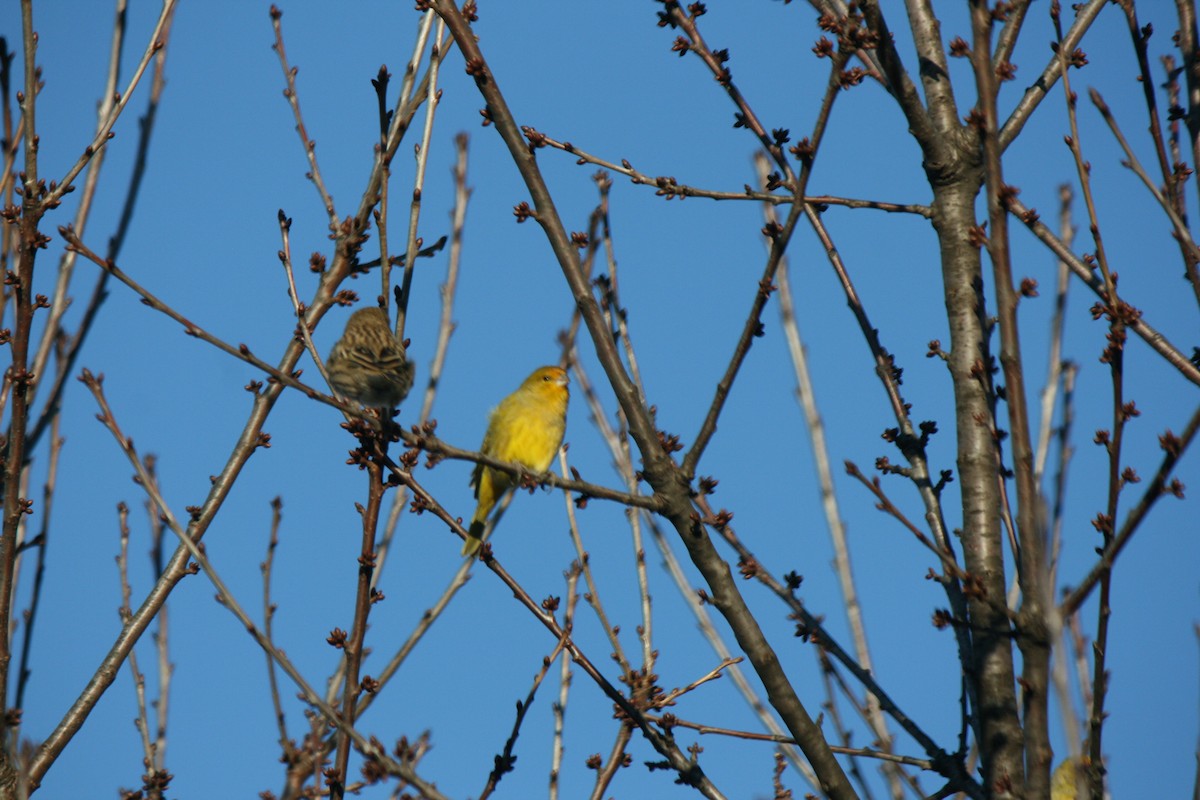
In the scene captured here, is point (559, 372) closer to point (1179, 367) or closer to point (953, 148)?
point (953, 148)

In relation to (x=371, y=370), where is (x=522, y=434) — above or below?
above

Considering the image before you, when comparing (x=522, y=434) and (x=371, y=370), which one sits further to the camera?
(x=522, y=434)

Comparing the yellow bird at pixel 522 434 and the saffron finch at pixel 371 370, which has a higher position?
the yellow bird at pixel 522 434

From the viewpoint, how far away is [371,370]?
5172 millimetres

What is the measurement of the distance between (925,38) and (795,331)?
1.91 metres

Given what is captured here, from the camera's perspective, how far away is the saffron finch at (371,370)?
5.14m

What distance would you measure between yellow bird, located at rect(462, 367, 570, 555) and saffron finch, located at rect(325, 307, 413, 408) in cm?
188

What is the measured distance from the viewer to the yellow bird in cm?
749

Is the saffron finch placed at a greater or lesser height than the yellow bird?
lesser

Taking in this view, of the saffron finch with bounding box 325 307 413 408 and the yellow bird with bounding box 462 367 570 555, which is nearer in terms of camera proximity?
the saffron finch with bounding box 325 307 413 408

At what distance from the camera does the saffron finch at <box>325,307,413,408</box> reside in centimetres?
514

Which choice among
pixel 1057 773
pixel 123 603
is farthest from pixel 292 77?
pixel 1057 773

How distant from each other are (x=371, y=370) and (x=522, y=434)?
2.41m

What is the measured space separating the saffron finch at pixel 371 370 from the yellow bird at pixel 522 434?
Result: 1.88 metres
